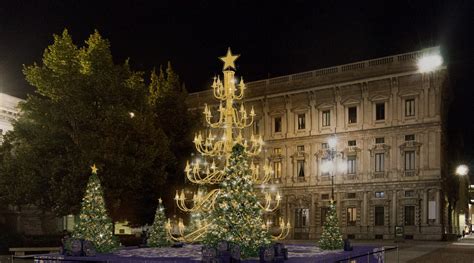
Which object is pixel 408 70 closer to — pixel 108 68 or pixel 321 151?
pixel 321 151

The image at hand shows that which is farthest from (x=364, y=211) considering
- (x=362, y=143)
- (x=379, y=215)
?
(x=362, y=143)

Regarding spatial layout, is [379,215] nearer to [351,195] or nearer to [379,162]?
[351,195]

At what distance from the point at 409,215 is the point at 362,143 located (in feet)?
26.4

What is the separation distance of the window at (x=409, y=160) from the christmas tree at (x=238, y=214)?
115 ft

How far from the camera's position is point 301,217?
54969 mm

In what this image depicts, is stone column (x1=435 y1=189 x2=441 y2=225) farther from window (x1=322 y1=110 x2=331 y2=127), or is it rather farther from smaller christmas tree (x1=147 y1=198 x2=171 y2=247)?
smaller christmas tree (x1=147 y1=198 x2=171 y2=247)

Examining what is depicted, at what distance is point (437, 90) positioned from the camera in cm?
4753

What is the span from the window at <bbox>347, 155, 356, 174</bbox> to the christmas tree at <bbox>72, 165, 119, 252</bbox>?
114ft

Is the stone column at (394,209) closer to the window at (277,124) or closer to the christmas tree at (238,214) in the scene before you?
the window at (277,124)

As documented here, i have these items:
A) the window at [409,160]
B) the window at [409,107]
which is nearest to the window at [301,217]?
the window at [409,160]

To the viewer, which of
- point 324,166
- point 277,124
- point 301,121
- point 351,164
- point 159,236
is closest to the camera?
point 159,236

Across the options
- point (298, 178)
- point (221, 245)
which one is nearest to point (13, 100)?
point (298, 178)

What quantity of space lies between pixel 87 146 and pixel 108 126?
1518 millimetres

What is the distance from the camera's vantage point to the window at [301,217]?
54.4 m
